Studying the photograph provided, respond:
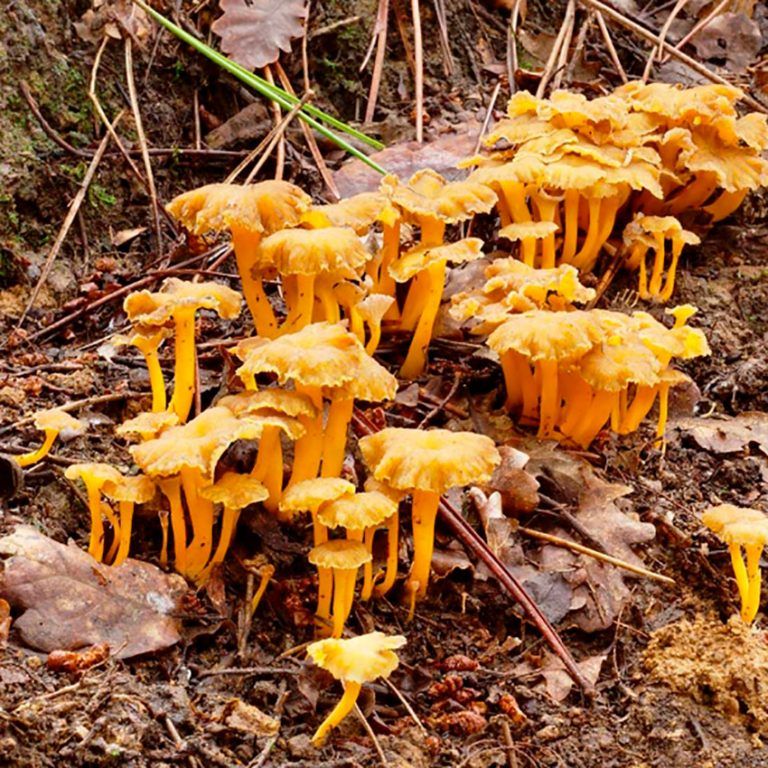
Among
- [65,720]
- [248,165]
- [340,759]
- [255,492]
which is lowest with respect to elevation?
[340,759]

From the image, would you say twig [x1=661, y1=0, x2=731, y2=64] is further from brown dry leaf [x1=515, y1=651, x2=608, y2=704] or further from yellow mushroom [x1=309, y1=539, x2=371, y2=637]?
yellow mushroom [x1=309, y1=539, x2=371, y2=637]

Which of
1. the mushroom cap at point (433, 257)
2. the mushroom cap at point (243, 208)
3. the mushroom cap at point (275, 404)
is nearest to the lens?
the mushroom cap at point (275, 404)

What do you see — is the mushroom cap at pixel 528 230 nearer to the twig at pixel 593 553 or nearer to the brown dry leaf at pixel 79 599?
the twig at pixel 593 553

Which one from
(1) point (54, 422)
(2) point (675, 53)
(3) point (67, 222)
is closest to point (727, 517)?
(1) point (54, 422)

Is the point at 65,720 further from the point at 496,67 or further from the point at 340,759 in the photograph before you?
the point at 496,67

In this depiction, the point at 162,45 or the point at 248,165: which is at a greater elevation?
the point at 162,45

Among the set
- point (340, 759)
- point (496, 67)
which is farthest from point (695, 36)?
point (340, 759)

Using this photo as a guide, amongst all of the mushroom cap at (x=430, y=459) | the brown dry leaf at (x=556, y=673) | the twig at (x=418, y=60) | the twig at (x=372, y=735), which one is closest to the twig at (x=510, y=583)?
the brown dry leaf at (x=556, y=673)
